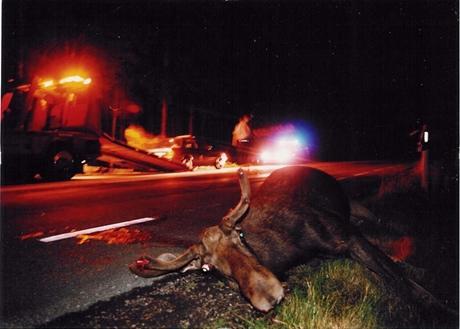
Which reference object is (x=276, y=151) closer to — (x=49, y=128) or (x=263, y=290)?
(x=49, y=128)

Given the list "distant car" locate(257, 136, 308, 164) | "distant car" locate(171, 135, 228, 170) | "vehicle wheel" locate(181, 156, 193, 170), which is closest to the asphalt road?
"vehicle wheel" locate(181, 156, 193, 170)

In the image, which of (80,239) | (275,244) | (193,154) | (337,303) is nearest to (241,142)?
(193,154)

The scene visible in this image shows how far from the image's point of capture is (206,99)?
103ft

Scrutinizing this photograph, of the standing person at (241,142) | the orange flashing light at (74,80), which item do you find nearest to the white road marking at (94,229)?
the orange flashing light at (74,80)

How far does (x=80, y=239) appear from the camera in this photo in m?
5.41

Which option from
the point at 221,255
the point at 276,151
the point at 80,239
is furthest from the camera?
the point at 276,151

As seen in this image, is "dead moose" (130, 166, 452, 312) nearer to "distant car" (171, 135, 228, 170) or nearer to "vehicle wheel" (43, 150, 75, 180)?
"vehicle wheel" (43, 150, 75, 180)

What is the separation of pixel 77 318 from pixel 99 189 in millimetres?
7744

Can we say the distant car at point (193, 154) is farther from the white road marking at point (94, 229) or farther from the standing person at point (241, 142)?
the white road marking at point (94, 229)

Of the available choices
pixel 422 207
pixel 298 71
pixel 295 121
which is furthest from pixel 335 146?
pixel 422 207

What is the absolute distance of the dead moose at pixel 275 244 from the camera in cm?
309

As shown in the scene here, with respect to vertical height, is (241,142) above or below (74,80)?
below

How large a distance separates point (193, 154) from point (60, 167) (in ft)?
24.2

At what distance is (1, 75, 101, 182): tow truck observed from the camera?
13.3 m
